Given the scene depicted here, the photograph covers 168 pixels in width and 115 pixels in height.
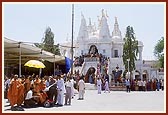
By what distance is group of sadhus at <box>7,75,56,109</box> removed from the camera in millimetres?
12953

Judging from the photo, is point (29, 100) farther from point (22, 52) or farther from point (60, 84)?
point (22, 52)

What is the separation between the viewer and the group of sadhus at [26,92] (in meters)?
13.0

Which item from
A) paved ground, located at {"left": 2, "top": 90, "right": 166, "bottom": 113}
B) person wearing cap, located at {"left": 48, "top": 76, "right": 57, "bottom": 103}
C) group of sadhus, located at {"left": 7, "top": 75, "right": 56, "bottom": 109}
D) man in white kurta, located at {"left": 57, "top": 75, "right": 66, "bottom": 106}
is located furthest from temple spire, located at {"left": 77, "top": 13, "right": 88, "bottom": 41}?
group of sadhus, located at {"left": 7, "top": 75, "right": 56, "bottom": 109}

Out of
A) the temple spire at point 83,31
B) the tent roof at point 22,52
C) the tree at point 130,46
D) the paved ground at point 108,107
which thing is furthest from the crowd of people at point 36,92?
the temple spire at point 83,31

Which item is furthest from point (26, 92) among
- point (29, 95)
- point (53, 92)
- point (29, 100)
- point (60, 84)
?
point (60, 84)

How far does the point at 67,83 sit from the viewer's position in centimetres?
1573

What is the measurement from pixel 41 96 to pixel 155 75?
48250 mm

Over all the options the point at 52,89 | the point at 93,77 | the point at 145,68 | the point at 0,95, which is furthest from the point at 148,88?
the point at 145,68

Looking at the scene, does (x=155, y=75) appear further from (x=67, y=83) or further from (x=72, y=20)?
(x=67, y=83)

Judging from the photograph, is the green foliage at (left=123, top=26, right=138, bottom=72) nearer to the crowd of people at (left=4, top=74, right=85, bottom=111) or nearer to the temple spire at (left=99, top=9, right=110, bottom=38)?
the temple spire at (left=99, top=9, right=110, bottom=38)

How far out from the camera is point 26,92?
13.6 metres

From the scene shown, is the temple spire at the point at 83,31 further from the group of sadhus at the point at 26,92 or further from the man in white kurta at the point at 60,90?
the group of sadhus at the point at 26,92

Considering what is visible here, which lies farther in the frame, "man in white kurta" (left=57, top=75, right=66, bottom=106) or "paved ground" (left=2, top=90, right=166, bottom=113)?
"man in white kurta" (left=57, top=75, right=66, bottom=106)

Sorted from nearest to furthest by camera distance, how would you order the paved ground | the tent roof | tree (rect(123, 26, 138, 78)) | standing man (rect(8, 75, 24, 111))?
the paved ground → standing man (rect(8, 75, 24, 111)) → the tent roof → tree (rect(123, 26, 138, 78))
